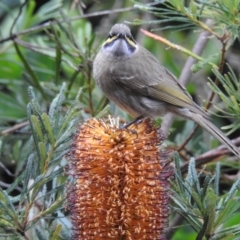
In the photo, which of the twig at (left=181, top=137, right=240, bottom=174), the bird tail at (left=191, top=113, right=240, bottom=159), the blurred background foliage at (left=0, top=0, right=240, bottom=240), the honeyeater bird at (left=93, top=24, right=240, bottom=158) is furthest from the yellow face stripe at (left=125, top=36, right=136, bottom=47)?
the twig at (left=181, top=137, right=240, bottom=174)

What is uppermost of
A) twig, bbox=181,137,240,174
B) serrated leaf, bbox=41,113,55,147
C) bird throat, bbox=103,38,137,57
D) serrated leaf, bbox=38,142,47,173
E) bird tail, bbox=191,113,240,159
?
serrated leaf, bbox=41,113,55,147

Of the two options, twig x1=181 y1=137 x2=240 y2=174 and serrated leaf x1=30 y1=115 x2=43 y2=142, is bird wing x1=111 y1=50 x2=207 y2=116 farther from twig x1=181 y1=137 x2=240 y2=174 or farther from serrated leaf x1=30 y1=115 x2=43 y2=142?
serrated leaf x1=30 y1=115 x2=43 y2=142

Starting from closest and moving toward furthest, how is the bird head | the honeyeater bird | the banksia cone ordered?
the banksia cone < the honeyeater bird < the bird head

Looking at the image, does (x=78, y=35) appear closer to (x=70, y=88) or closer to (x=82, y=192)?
(x=70, y=88)

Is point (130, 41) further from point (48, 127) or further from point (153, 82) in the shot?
point (48, 127)

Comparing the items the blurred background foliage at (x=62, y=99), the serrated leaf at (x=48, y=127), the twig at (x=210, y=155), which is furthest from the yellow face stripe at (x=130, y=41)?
the serrated leaf at (x=48, y=127)

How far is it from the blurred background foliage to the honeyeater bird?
7cm

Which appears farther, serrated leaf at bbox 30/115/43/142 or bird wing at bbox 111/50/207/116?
bird wing at bbox 111/50/207/116

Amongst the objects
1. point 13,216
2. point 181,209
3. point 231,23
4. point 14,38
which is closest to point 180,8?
point 231,23

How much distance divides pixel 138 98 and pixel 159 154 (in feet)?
3.19

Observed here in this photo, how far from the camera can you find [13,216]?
5.38 feet

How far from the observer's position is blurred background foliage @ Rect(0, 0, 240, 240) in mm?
1718

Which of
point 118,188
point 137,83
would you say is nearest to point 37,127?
point 118,188

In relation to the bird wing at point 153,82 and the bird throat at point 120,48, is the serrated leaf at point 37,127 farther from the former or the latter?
the bird throat at point 120,48
